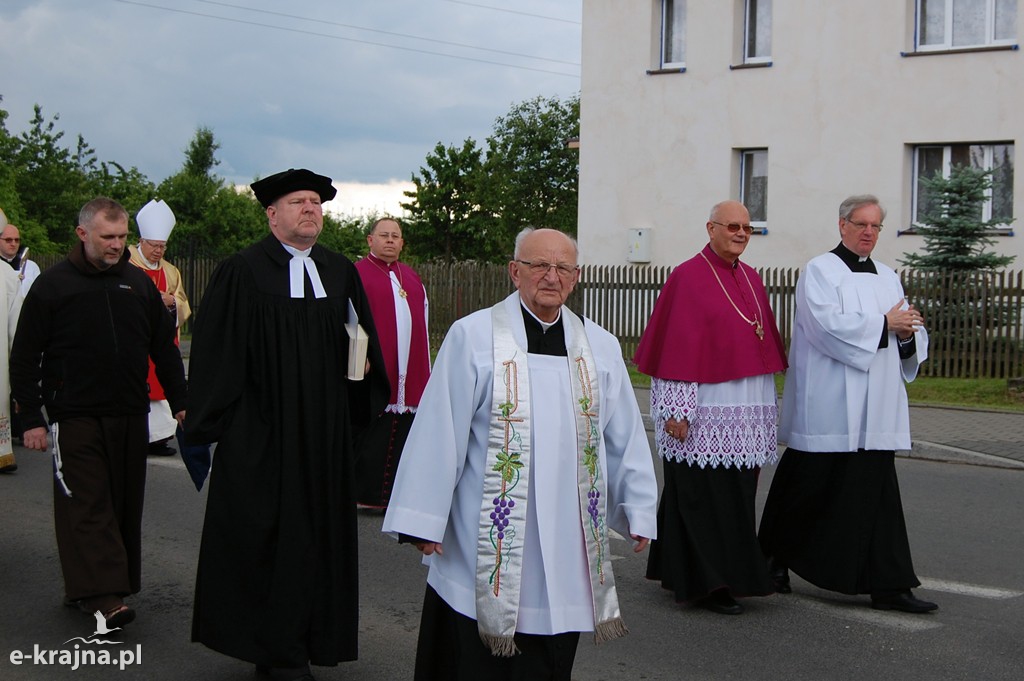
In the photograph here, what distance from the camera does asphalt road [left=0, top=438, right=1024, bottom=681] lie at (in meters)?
5.55

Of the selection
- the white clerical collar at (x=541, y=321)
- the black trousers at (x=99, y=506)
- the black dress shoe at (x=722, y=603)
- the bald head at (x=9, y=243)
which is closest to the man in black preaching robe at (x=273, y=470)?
the black trousers at (x=99, y=506)

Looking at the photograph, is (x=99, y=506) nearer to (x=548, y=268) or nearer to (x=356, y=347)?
(x=356, y=347)

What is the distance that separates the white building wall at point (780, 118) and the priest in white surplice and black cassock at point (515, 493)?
64.6 ft

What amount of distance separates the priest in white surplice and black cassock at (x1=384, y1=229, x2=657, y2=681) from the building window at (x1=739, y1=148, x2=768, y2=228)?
21770 mm

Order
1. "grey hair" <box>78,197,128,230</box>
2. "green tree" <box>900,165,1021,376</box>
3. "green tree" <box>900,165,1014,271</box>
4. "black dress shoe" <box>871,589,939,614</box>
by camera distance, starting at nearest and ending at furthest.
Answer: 1. "grey hair" <box>78,197,128,230</box>
2. "black dress shoe" <box>871,589,939,614</box>
3. "green tree" <box>900,165,1021,376</box>
4. "green tree" <box>900,165,1014,271</box>

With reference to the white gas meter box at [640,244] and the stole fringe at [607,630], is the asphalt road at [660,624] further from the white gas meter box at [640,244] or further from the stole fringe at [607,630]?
the white gas meter box at [640,244]

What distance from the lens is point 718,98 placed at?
83.3ft

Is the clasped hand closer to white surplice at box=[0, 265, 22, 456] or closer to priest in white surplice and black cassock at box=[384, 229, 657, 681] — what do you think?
priest in white surplice and black cassock at box=[384, 229, 657, 681]

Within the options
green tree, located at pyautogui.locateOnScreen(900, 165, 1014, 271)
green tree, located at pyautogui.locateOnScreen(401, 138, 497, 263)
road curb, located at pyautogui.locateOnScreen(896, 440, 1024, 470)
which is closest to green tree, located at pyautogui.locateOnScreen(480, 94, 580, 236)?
green tree, located at pyautogui.locateOnScreen(401, 138, 497, 263)

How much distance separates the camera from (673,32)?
2647 centimetres

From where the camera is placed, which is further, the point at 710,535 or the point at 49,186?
the point at 49,186

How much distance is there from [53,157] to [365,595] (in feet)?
120

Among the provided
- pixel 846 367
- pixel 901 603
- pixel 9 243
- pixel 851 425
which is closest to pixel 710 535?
pixel 851 425

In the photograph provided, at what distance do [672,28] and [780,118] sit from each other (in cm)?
345
